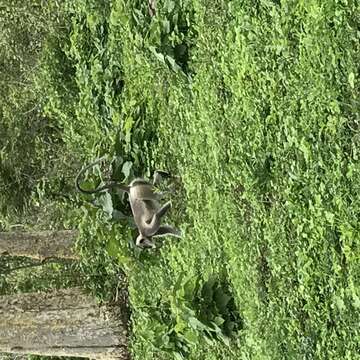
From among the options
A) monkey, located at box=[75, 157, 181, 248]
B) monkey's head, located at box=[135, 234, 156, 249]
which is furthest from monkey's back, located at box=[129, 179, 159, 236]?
monkey's head, located at box=[135, 234, 156, 249]

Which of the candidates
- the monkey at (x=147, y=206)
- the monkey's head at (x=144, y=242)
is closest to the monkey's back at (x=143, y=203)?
the monkey at (x=147, y=206)

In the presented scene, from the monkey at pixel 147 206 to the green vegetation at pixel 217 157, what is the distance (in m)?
0.15

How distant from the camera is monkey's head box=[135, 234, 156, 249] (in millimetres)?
6297

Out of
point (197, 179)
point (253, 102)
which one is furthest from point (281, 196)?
point (197, 179)

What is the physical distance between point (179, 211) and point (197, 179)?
15.8 inches

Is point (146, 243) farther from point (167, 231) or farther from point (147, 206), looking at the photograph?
point (147, 206)

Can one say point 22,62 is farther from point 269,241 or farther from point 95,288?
point 269,241

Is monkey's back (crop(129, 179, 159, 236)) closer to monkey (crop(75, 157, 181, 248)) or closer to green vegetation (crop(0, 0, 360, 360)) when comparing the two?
monkey (crop(75, 157, 181, 248))

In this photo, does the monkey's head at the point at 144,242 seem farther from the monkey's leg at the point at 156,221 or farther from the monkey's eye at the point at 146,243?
the monkey's leg at the point at 156,221

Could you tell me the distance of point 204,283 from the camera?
18.7 feet

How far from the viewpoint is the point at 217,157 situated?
5.38 metres

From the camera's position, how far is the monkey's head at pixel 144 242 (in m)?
Answer: 6.30

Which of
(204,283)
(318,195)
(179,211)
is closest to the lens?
(318,195)

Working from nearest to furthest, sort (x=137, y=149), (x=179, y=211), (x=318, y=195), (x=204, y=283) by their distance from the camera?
(x=318, y=195) → (x=204, y=283) → (x=179, y=211) → (x=137, y=149)
